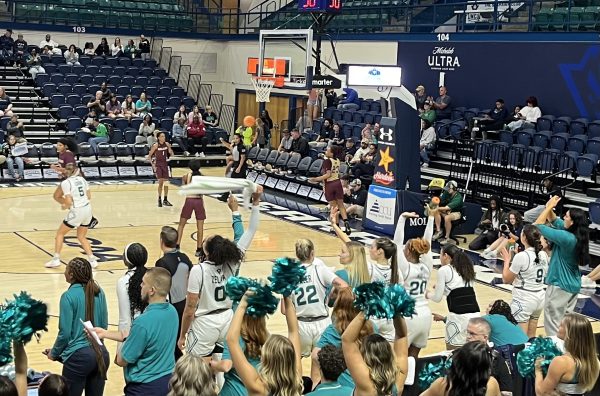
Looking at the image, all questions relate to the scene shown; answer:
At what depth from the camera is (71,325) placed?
23.2 feet

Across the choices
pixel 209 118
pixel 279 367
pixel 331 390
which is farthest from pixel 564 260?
pixel 209 118

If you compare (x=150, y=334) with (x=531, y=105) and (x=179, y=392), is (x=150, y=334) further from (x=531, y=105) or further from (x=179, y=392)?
(x=531, y=105)

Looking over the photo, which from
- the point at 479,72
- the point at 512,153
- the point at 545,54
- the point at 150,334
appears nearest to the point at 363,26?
the point at 479,72

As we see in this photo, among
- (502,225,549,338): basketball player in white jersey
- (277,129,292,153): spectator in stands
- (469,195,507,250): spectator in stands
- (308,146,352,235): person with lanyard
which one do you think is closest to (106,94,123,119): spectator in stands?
(277,129,292,153): spectator in stands

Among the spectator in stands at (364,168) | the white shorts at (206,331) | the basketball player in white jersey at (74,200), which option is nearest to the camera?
the white shorts at (206,331)

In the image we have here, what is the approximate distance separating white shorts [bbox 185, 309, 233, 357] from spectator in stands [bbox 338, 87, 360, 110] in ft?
65.1

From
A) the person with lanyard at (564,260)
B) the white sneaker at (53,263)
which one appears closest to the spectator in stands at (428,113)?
the white sneaker at (53,263)

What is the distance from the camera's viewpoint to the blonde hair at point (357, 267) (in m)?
8.27

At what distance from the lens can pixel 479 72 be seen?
975 inches

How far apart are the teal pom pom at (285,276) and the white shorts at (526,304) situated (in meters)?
5.05

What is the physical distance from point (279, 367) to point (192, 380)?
55 centimetres

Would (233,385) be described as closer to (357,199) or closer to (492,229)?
(492,229)

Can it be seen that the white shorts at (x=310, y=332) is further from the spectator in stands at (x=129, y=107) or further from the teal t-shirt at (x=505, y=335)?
the spectator in stands at (x=129, y=107)

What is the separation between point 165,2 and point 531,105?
18.0 meters
